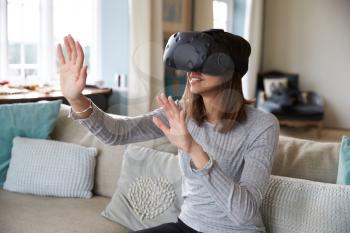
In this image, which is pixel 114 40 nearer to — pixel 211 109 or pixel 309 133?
pixel 211 109

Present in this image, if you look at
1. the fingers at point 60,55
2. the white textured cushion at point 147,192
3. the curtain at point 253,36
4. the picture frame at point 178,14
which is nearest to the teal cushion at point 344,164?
the white textured cushion at point 147,192

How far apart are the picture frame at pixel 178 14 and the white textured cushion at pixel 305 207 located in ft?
6.41

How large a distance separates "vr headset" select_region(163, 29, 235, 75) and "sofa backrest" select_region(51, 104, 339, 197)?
0.63m

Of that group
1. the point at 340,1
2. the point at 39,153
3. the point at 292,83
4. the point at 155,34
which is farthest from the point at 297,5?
the point at 39,153

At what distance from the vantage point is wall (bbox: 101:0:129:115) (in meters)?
3.33

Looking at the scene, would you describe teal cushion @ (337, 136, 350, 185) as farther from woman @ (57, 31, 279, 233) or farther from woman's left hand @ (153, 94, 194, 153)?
woman's left hand @ (153, 94, 194, 153)

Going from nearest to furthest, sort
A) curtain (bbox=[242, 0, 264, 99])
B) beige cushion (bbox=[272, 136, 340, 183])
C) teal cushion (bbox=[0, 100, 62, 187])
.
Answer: beige cushion (bbox=[272, 136, 340, 183]), teal cushion (bbox=[0, 100, 62, 187]), curtain (bbox=[242, 0, 264, 99])

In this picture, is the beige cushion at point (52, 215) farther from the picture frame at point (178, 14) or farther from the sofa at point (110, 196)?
the picture frame at point (178, 14)

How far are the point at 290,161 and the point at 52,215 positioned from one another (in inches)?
36.1

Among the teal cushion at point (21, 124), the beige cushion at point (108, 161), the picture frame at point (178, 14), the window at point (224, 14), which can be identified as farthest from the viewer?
the window at point (224, 14)

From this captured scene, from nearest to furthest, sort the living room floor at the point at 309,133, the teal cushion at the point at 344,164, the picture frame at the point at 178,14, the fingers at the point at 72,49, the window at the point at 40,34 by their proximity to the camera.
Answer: the fingers at the point at 72,49, the teal cushion at the point at 344,164, the window at the point at 40,34, the picture frame at the point at 178,14, the living room floor at the point at 309,133

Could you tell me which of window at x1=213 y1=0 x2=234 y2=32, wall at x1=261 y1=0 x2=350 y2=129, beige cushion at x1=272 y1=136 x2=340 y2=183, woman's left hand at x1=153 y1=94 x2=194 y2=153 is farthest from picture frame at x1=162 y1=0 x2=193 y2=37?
wall at x1=261 y1=0 x2=350 y2=129

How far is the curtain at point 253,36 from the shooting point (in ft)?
18.0

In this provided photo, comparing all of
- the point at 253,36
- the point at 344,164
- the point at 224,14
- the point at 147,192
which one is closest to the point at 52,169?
the point at 147,192
